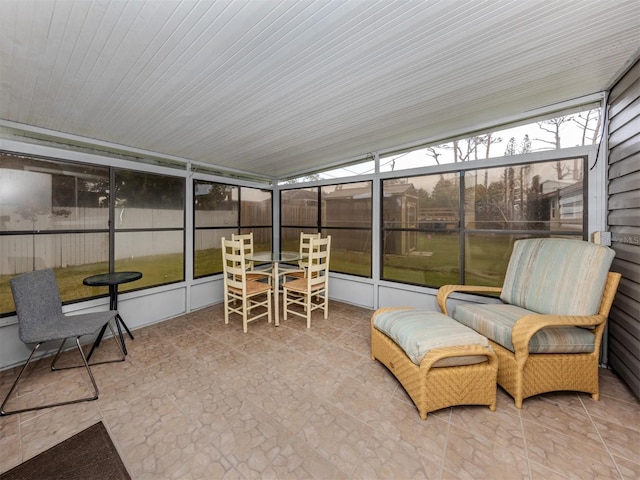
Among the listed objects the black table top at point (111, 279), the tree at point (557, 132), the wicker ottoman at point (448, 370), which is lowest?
the wicker ottoman at point (448, 370)

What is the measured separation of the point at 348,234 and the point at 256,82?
344cm

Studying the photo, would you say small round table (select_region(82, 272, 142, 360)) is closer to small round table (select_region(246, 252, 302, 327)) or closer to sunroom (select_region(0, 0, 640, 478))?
sunroom (select_region(0, 0, 640, 478))

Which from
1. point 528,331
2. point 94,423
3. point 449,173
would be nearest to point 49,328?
point 94,423

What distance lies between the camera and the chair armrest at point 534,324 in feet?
5.89

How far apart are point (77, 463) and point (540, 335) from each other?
10.8 ft

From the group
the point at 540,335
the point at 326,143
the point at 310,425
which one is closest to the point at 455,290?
the point at 540,335

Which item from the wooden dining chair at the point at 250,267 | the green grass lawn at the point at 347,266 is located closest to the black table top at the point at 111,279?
the green grass lawn at the point at 347,266

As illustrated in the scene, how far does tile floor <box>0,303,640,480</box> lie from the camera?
143 cm

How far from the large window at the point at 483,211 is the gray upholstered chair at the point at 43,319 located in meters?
3.70

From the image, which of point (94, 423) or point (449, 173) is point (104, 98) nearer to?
point (94, 423)

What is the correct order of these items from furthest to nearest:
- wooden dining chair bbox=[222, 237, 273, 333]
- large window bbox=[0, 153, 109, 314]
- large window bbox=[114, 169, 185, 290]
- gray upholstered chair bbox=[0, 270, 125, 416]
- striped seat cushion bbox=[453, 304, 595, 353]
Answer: large window bbox=[114, 169, 185, 290] < wooden dining chair bbox=[222, 237, 273, 333] < large window bbox=[0, 153, 109, 314] < gray upholstered chair bbox=[0, 270, 125, 416] < striped seat cushion bbox=[453, 304, 595, 353]

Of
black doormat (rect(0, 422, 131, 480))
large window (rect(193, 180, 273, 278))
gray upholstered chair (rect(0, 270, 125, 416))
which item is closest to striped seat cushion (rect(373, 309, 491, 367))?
black doormat (rect(0, 422, 131, 480))

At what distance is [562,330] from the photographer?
197 centimetres

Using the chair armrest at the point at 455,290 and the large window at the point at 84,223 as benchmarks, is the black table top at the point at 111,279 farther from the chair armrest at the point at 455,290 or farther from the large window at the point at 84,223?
the chair armrest at the point at 455,290
